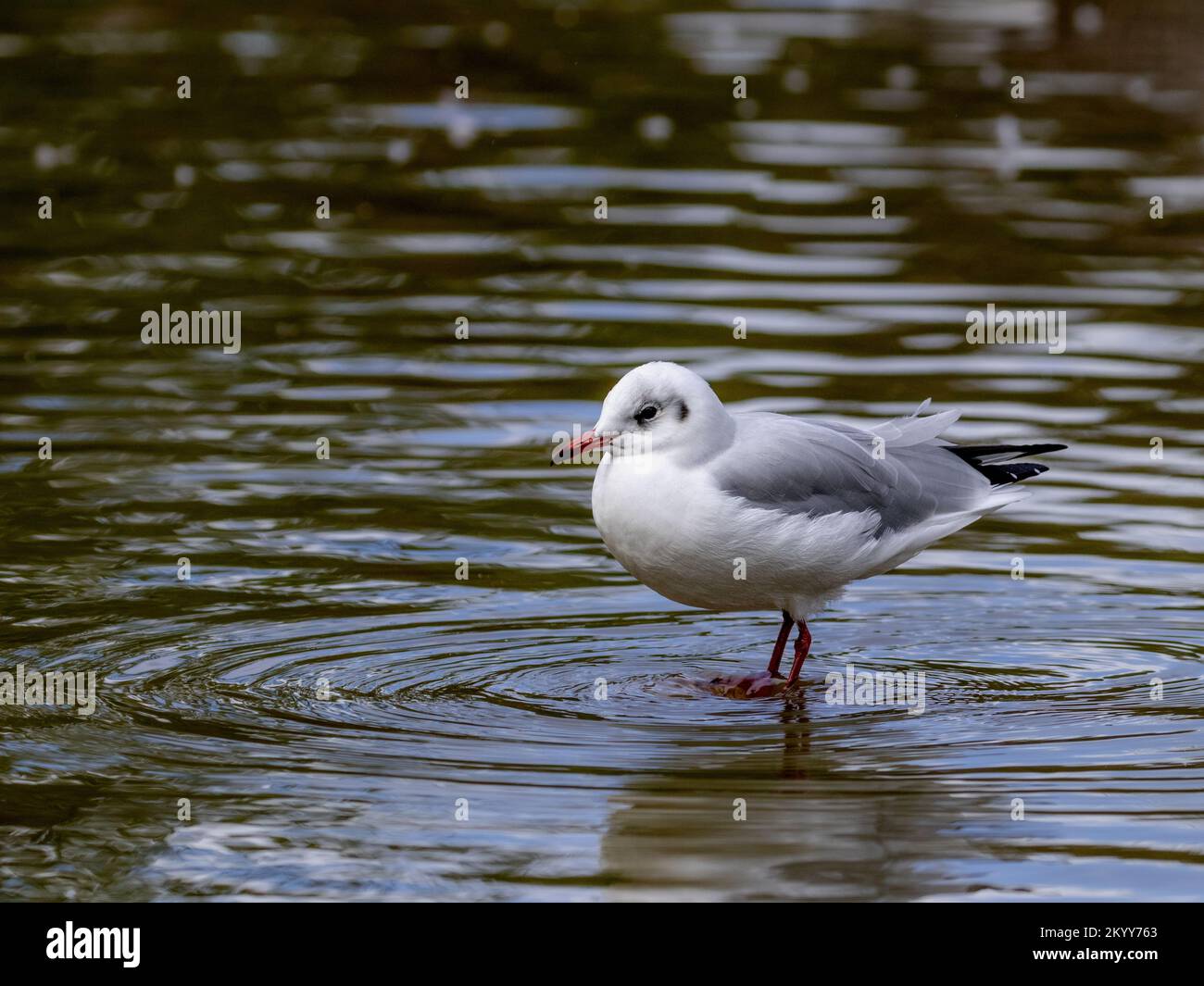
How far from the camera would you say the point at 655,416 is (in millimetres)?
8516

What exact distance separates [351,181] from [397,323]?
4.07 m

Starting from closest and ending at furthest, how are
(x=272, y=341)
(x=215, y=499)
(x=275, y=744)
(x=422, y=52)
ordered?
1. (x=275, y=744)
2. (x=215, y=499)
3. (x=272, y=341)
4. (x=422, y=52)

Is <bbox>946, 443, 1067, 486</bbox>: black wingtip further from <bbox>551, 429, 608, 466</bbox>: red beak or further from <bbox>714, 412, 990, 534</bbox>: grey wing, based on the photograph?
<bbox>551, 429, 608, 466</bbox>: red beak

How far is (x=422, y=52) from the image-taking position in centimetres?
2402

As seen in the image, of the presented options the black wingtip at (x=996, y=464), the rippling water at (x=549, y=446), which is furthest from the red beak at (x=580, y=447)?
the black wingtip at (x=996, y=464)

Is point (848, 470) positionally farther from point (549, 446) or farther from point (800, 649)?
point (549, 446)

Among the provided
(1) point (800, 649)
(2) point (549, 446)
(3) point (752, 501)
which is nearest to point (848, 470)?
(3) point (752, 501)

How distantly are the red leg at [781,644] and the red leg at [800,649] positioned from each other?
5 cm

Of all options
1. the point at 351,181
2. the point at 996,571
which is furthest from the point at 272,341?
the point at 996,571

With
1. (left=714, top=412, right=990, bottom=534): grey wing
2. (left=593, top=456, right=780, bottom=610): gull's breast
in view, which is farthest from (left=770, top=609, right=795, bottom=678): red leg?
(left=593, top=456, right=780, bottom=610): gull's breast

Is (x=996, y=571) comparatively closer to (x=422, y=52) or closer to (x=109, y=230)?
(x=109, y=230)

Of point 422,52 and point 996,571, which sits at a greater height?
point 422,52

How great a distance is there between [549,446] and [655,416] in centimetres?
387

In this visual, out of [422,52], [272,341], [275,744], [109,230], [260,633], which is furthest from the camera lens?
[422,52]
